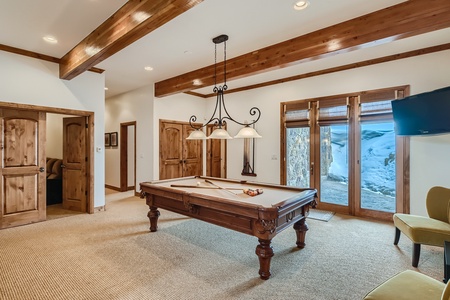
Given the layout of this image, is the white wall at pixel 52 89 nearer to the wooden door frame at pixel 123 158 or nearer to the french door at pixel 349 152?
the wooden door frame at pixel 123 158

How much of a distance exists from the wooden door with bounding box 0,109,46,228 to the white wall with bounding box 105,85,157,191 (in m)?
2.25

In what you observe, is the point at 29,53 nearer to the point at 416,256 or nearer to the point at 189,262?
the point at 189,262

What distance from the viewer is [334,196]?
4879mm

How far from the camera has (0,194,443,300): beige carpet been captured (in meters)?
2.17

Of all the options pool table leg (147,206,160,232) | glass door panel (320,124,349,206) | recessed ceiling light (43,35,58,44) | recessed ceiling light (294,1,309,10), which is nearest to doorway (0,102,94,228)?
recessed ceiling light (43,35,58,44)

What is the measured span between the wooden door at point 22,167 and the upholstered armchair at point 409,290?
521 centimetres

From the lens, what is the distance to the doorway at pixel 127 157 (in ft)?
→ 23.1

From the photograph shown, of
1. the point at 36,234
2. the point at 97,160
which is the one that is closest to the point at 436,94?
the point at 97,160

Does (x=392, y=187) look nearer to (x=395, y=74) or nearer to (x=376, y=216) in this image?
(x=376, y=216)

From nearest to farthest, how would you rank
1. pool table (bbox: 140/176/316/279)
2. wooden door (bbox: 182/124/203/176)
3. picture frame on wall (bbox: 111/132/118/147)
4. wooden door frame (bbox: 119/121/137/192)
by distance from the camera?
1. pool table (bbox: 140/176/316/279)
2. wooden door (bbox: 182/124/203/176)
3. wooden door frame (bbox: 119/121/137/192)
4. picture frame on wall (bbox: 111/132/118/147)

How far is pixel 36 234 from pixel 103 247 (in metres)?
1.41

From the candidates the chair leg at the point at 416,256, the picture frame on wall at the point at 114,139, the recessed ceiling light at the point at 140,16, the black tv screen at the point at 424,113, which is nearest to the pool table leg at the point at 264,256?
the chair leg at the point at 416,256

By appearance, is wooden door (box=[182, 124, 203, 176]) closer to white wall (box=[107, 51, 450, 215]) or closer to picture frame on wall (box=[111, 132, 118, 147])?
white wall (box=[107, 51, 450, 215])

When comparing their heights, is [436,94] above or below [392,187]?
above
